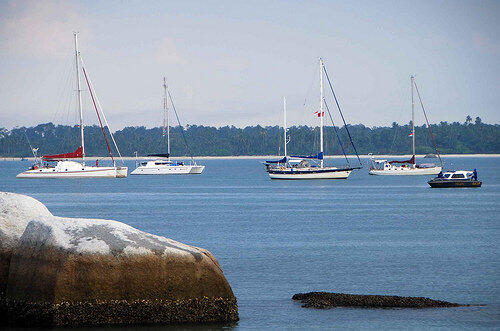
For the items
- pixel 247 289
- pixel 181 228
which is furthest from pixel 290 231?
pixel 247 289

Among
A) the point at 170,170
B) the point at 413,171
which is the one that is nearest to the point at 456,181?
A: the point at 413,171

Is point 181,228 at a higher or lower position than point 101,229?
lower

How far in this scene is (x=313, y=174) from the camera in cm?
9944

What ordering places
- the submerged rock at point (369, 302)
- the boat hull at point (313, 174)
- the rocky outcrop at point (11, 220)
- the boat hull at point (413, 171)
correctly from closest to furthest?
the rocky outcrop at point (11, 220) < the submerged rock at point (369, 302) < the boat hull at point (313, 174) < the boat hull at point (413, 171)

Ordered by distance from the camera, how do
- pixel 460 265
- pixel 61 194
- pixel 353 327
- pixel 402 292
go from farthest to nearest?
pixel 61 194 < pixel 460 265 < pixel 402 292 < pixel 353 327

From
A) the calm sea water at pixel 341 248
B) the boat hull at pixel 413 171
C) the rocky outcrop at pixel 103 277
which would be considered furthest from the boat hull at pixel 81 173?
the rocky outcrop at pixel 103 277

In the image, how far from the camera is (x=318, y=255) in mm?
30922

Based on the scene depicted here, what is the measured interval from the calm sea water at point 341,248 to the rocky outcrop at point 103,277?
1.61 meters

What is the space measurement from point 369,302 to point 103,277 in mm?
7107

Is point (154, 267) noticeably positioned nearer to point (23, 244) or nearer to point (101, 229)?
point (101, 229)

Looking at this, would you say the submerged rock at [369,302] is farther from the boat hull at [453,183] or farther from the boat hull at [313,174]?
the boat hull at [313,174]

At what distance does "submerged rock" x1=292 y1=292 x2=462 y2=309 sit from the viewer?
2006cm

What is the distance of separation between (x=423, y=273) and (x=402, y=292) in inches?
145

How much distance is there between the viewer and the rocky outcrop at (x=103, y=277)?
16.6 metres
